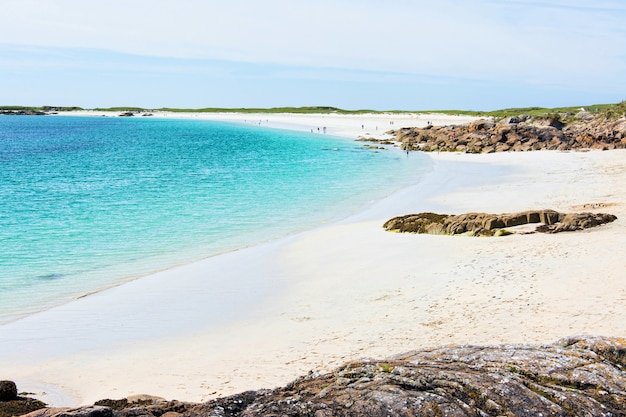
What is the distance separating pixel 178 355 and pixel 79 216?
19.5m

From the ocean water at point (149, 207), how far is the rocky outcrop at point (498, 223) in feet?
19.1

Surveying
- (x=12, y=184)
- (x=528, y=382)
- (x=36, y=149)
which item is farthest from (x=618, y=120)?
(x=36, y=149)

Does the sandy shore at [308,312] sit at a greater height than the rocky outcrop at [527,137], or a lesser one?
lesser

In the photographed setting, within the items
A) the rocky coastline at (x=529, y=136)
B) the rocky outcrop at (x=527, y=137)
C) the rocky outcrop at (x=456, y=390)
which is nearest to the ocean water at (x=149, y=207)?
the rocky coastline at (x=529, y=136)

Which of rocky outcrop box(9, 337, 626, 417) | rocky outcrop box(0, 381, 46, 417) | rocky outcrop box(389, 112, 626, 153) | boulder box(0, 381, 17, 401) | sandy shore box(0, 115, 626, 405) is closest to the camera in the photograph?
rocky outcrop box(9, 337, 626, 417)

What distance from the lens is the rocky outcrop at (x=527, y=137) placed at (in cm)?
5220

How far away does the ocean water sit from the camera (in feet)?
59.2

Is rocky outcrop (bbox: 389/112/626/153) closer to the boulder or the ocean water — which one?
the ocean water

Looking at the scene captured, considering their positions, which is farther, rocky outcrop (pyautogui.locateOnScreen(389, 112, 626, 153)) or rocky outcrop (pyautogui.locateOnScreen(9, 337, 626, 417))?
rocky outcrop (pyautogui.locateOnScreen(389, 112, 626, 153))

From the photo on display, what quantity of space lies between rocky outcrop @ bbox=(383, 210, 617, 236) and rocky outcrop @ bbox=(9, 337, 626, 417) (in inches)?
532

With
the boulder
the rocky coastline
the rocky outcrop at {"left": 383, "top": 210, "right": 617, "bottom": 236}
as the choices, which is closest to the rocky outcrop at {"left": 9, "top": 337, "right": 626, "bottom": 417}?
the boulder

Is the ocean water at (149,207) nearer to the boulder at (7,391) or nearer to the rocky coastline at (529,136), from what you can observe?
the boulder at (7,391)

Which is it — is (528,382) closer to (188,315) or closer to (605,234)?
(188,315)

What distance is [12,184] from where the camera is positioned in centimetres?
4084
